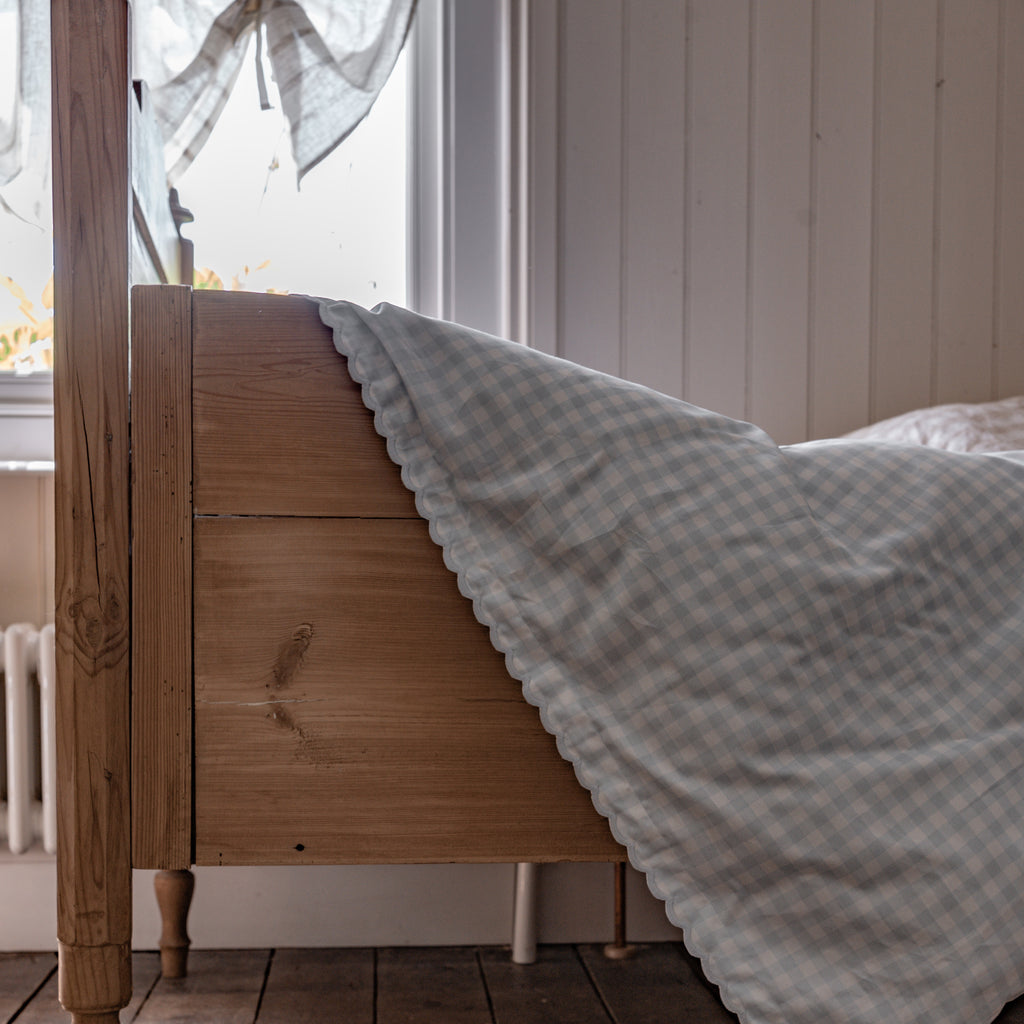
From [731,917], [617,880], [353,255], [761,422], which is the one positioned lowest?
[617,880]

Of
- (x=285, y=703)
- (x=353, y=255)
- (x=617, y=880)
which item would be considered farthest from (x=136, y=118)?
(x=617, y=880)

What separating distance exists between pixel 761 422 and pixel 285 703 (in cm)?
100

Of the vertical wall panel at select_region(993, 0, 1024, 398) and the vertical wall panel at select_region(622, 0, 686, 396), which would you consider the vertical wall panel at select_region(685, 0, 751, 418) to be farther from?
the vertical wall panel at select_region(993, 0, 1024, 398)

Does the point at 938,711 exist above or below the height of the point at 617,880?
above

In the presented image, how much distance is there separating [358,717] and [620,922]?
2.78 ft

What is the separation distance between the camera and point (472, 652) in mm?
690

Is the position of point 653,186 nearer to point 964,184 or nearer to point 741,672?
point 964,184

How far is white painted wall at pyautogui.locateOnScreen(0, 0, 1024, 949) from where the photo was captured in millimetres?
1395

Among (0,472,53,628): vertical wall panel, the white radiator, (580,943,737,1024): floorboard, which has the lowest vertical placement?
(580,943,737,1024): floorboard

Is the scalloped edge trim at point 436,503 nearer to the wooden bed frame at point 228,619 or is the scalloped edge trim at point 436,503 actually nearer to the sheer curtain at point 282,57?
the wooden bed frame at point 228,619

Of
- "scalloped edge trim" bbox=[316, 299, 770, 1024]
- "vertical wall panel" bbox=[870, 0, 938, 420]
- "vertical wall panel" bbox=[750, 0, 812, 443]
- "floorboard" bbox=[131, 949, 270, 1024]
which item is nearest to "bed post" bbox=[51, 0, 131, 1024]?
"scalloped edge trim" bbox=[316, 299, 770, 1024]

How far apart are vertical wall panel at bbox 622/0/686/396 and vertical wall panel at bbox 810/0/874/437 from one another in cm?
22

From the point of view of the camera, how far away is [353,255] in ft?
4.93

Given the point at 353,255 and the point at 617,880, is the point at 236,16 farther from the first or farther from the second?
the point at 617,880
